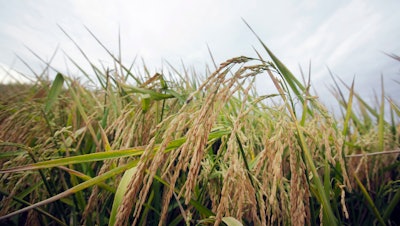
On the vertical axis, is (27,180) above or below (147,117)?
below

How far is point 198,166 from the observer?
0.60 meters

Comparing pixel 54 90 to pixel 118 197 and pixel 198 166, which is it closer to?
pixel 118 197

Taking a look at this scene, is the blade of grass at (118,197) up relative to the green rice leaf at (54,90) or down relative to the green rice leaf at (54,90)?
down

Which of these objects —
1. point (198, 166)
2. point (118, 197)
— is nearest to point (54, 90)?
point (118, 197)

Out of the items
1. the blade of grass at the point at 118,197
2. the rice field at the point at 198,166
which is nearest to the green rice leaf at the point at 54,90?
the rice field at the point at 198,166

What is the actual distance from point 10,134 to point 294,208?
1551 mm

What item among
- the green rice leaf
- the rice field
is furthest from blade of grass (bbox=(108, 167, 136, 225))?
the green rice leaf

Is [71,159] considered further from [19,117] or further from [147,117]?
[19,117]

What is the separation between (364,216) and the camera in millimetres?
1217

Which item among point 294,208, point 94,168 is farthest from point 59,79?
point 294,208

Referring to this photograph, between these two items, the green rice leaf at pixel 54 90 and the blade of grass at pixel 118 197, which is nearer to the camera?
the blade of grass at pixel 118 197

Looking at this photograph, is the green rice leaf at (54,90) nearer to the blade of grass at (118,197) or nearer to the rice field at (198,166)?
the rice field at (198,166)

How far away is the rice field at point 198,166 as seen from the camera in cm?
66

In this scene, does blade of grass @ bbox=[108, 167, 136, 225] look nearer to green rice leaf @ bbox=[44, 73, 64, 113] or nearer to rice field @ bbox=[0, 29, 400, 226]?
rice field @ bbox=[0, 29, 400, 226]
